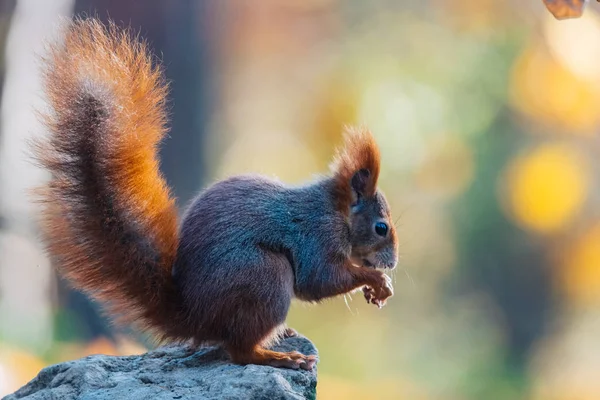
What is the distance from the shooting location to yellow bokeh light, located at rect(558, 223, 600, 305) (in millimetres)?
4312

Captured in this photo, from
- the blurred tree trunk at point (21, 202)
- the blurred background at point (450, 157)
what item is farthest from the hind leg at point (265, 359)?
the blurred background at point (450, 157)

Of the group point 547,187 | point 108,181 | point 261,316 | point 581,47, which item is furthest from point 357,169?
point 581,47

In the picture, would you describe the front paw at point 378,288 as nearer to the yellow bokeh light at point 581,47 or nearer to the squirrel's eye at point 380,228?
the squirrel's eye at point 380,228

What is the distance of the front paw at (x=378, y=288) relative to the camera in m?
1.85

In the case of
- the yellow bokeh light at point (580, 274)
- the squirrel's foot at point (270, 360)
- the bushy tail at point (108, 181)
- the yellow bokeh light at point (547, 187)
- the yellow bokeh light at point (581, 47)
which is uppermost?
the yellow bokeh light at point (581, 47)

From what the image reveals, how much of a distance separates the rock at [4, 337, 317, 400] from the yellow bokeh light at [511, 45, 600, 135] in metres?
2.86

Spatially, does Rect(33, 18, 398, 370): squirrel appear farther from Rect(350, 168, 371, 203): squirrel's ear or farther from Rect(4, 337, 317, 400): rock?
Rect(350, 168, 371, 203): squirrel's ear

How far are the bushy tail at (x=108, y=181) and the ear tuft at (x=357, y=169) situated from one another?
1.53ft

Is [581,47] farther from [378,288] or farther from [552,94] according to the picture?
[378,288]

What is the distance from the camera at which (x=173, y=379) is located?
165 cm

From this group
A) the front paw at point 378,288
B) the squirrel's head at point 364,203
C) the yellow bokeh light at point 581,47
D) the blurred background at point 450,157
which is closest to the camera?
the front paw at point 378,288

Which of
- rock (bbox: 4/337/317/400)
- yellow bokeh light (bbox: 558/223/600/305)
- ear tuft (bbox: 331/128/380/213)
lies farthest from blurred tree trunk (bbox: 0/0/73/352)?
yellow bokeh light (bbox: 558/223/600/305)

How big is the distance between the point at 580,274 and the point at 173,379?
3386 millimetres

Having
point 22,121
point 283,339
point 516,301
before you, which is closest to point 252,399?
point 283,339
